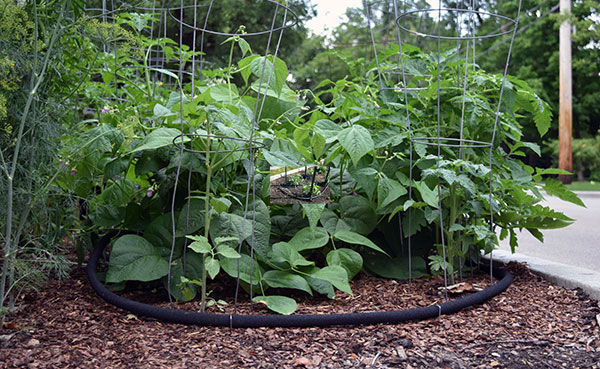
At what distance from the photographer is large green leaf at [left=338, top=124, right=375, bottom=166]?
6.93 feet

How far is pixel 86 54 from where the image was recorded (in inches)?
87.8

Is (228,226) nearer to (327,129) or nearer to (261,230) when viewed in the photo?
(261,230)

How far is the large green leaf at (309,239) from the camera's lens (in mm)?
2281

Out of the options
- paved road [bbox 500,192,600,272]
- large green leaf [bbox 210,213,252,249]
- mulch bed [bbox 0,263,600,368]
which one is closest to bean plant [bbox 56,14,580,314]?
large green leaf [bbox 210,213,252,249]

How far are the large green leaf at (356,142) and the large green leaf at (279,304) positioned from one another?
23.2 inches

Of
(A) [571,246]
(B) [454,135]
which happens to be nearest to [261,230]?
(B) [454,135]

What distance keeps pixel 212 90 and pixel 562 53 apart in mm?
12848

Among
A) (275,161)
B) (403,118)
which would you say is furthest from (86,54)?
(403,118)

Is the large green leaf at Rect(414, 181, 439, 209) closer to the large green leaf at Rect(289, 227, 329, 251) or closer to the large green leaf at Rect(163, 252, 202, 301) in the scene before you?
the large green leaf at Rect(289, 227, 329, 251)

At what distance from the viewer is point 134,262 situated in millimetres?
2160

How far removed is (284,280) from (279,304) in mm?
154

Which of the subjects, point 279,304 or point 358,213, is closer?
point 279,304

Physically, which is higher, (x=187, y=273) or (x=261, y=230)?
(x=261, y=230)

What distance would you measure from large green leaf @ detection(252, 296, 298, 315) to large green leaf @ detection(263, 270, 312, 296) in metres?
0.08
